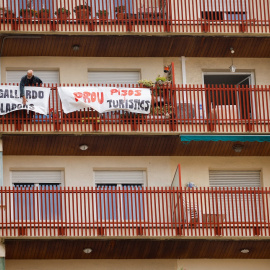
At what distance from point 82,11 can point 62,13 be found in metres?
0.68

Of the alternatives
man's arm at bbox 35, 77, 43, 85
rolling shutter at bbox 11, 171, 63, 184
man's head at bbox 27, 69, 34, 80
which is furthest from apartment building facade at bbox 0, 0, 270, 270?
man's head at bbox 27, 69, 34, 80

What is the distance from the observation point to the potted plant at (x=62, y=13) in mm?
46750

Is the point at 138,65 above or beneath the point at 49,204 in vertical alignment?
above

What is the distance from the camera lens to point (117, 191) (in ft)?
143

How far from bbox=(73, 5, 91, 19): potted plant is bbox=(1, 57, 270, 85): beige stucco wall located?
142cm

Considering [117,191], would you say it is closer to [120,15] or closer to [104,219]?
[104,219]

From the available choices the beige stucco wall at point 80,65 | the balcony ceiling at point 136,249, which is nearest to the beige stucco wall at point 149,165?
the balcony ceiling at point 136,249

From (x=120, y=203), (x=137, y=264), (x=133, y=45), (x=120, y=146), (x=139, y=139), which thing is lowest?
(x=137, y=264)

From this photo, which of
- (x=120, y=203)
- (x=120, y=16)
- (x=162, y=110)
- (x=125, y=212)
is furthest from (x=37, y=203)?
(x=120, y=16)

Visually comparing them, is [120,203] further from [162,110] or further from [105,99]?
[162,110]

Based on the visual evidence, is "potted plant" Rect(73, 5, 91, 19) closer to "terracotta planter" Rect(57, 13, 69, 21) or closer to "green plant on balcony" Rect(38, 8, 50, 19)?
"terracotta planter" Rect(57, 13, 69, 21)

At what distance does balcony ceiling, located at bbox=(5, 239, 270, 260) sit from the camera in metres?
43.4

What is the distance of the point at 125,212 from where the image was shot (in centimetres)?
4369

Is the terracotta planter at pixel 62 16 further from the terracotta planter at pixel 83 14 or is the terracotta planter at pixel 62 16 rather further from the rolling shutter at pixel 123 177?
the rolling shutter at pixel 123 177
